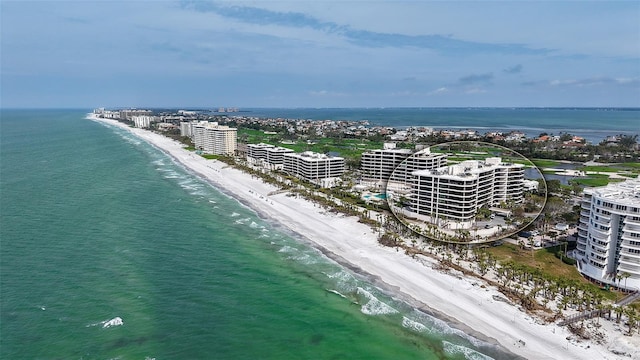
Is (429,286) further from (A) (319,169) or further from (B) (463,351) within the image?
(A) (319,169)

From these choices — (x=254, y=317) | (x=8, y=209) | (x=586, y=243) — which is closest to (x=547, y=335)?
(x=586, y=243)

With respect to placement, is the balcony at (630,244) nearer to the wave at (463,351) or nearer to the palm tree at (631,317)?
the palm tree at (631,317)

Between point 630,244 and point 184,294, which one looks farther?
point 184,294

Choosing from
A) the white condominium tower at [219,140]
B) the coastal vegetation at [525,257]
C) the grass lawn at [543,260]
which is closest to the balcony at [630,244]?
the coastal vegetation at [525,257]

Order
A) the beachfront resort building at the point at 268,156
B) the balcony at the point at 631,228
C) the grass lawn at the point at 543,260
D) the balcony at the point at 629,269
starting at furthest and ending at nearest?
the beachfront resort building at the point at 268,156 → the grass lawn at the point at 543,260 → the balcony at the point at 629,269 → the balcony at the point at 631,228

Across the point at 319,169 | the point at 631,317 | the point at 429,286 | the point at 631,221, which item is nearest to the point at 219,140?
the point at 319,169

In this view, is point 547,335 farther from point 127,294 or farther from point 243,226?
point 243,226

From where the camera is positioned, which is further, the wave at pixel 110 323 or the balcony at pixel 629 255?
the balcony at pixel 629 255
